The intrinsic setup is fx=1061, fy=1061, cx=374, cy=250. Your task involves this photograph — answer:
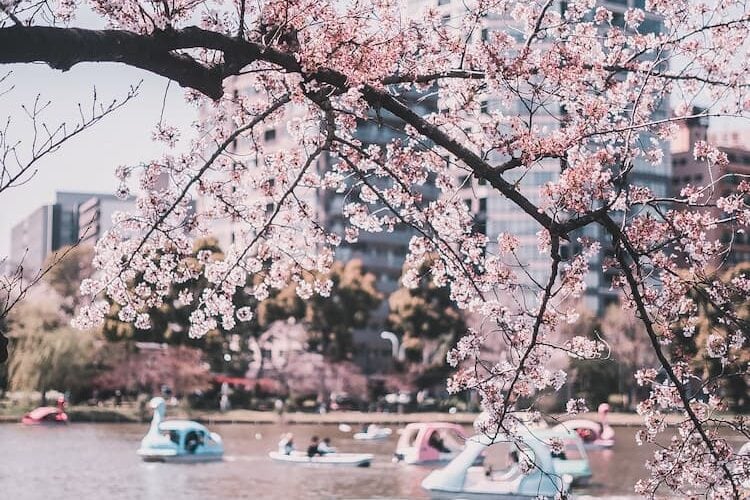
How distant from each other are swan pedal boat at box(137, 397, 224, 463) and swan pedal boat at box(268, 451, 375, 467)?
255 centimetres

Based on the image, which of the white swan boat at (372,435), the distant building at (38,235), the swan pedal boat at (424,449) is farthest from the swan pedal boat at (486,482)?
the distant building at (38,235)

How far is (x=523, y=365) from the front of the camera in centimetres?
595

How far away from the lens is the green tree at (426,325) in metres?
54.9

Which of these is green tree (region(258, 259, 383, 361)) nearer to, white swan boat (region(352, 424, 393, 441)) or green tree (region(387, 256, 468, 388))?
green tree (region(387, 256, 468, 388))

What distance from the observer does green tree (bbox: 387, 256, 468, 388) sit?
5491 centimetres

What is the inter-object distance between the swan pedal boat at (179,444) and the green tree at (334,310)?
2051 centimetres

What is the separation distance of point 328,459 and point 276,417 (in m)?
21.4

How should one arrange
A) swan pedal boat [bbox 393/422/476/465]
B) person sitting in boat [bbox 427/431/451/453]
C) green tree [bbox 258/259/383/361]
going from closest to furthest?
swan pedal boat [bbox 393/422/476/465] < person sitting in boat [bbox 427/431/451/453] < green tree [bbox 258/259/383/361]

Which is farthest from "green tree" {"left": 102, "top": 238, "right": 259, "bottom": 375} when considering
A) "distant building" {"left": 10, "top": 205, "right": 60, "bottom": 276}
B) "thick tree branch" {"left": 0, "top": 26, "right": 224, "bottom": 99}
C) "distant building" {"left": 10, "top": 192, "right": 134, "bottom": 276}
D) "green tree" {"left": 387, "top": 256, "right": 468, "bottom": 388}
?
"distant building" {"left": 10, "top": 205, "right": 60, "bottom": 276}

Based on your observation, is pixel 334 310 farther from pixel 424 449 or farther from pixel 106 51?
pixel 106 51

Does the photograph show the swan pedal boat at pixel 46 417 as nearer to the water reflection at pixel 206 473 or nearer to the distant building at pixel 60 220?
the water reflection at pixel 206 473

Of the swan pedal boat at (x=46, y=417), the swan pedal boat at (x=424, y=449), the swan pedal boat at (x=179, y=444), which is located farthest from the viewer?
the swan pedal boat at (x=46, y=417)

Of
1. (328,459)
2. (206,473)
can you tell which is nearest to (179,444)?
(206,473)

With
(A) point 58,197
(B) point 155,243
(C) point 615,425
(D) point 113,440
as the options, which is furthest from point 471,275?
(A) point 58,197
